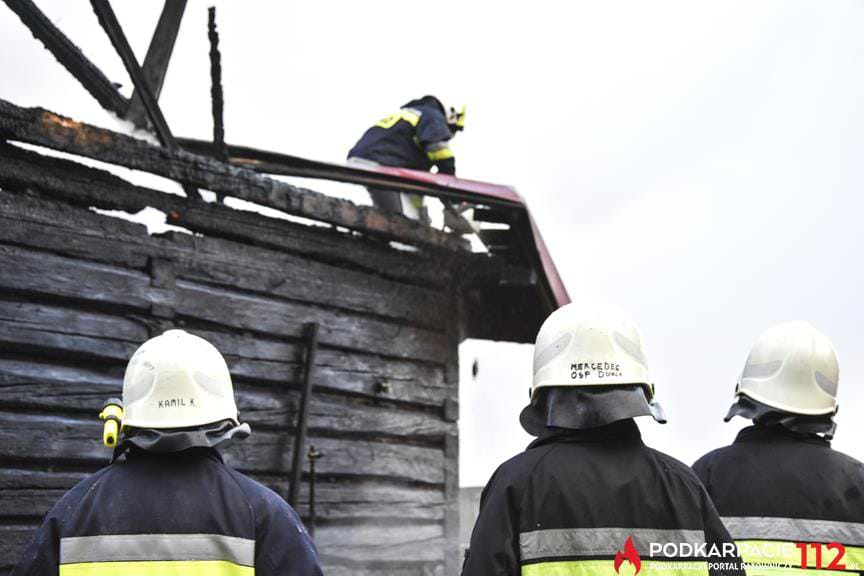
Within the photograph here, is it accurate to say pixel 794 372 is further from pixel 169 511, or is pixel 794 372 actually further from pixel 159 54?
pixel 159 54

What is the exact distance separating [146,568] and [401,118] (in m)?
6.63

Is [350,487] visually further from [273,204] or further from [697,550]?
[697,550]

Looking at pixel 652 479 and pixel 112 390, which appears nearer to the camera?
pixel 652 479

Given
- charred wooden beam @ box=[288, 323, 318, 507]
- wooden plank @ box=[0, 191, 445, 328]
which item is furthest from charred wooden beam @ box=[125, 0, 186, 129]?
charred wooden beam @ box=[288, 323, 318, 507]

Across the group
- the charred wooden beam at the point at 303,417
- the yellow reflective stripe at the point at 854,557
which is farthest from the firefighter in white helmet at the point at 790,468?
the charred wooden beam at the point at 303,417

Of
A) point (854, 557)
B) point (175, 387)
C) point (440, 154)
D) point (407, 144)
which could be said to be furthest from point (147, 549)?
point (407, 144)

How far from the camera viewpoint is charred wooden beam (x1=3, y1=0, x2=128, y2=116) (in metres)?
6.69

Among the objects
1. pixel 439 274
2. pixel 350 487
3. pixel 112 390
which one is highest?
pixel 439 274

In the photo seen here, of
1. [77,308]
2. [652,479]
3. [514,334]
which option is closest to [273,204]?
[77,308]

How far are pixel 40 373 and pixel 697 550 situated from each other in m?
3.94

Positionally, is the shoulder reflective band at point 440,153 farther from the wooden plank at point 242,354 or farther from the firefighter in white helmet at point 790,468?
the firefighter in white helmet at point 790,468

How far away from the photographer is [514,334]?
30.1 feet

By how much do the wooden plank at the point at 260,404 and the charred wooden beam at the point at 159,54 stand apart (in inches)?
81.1

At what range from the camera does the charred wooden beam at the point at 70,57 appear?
21.9 ft
